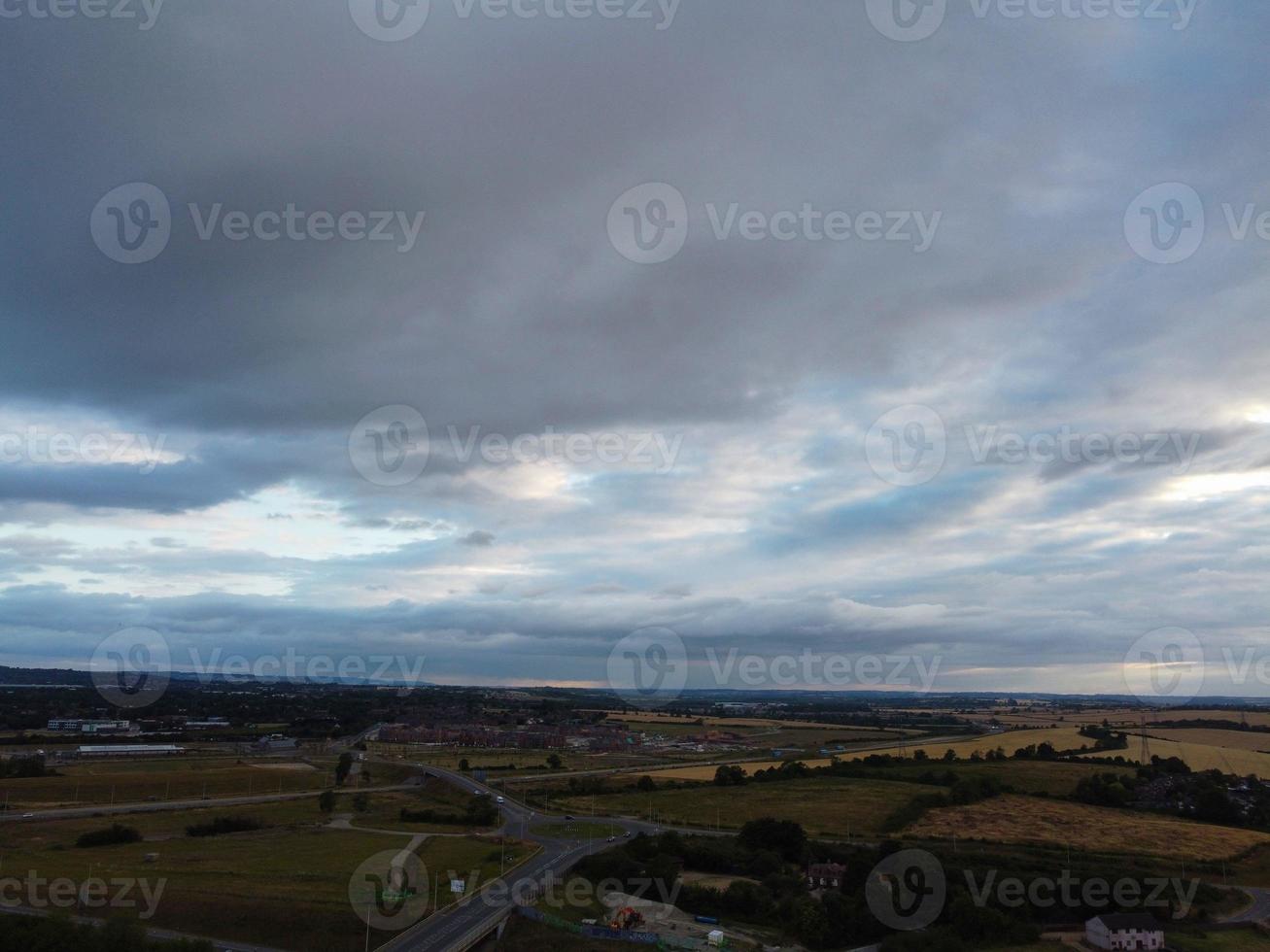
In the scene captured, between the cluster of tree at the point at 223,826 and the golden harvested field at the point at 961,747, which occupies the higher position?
the cluster of tree at the point at 223,826

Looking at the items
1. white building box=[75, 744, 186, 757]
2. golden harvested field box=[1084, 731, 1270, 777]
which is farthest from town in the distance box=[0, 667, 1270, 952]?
white building box=[75, 744, 186, 757]

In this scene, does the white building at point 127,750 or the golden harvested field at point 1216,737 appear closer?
the white building at point 127,750

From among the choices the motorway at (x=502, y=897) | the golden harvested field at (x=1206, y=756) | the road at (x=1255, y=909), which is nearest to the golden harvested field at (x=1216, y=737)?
the golden harvested field at (x=1206, y=756)

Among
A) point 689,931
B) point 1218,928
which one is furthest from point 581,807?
point 1218,928

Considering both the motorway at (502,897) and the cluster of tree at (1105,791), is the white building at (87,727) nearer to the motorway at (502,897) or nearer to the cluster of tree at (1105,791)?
the motorway at (502,897)

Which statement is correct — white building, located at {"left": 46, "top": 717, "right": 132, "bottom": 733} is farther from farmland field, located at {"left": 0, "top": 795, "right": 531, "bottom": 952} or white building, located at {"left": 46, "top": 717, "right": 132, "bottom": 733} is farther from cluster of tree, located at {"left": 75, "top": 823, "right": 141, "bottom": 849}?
cluster of tree, located at {"left": 75, "top": 823, "right": 141, "bottom": 849}
